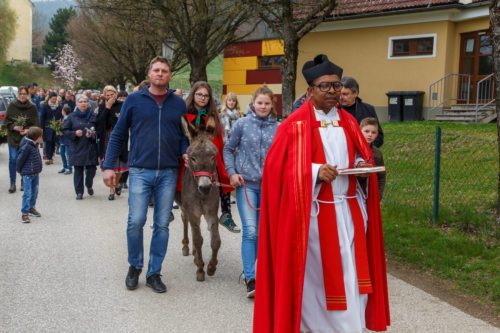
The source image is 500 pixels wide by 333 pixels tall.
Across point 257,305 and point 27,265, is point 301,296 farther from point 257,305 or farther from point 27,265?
point 27,265

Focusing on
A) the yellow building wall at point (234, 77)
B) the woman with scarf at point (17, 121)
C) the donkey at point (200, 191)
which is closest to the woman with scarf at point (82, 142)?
the woman with scarf at point (17, 121)

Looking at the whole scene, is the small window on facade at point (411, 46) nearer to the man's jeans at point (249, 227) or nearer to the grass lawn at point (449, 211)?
the grass lawn at point (449, 211)

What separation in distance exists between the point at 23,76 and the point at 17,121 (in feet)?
217

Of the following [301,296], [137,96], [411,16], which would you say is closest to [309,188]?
[301,296]

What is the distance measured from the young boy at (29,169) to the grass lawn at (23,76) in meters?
64.1

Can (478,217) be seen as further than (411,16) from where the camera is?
No

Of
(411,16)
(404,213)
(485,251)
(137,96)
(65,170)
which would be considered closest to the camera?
(137,96)

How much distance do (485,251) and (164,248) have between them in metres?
3.60

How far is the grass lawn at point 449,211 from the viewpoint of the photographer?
21.1 feet

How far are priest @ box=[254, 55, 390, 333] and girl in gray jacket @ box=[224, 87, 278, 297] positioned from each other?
70.4 inches

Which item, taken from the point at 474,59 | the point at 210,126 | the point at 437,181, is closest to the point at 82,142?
the point at 210,126

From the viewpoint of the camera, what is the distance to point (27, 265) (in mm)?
6809

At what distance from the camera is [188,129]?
5.95m

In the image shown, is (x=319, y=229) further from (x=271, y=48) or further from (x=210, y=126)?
(x=271, y=48)
